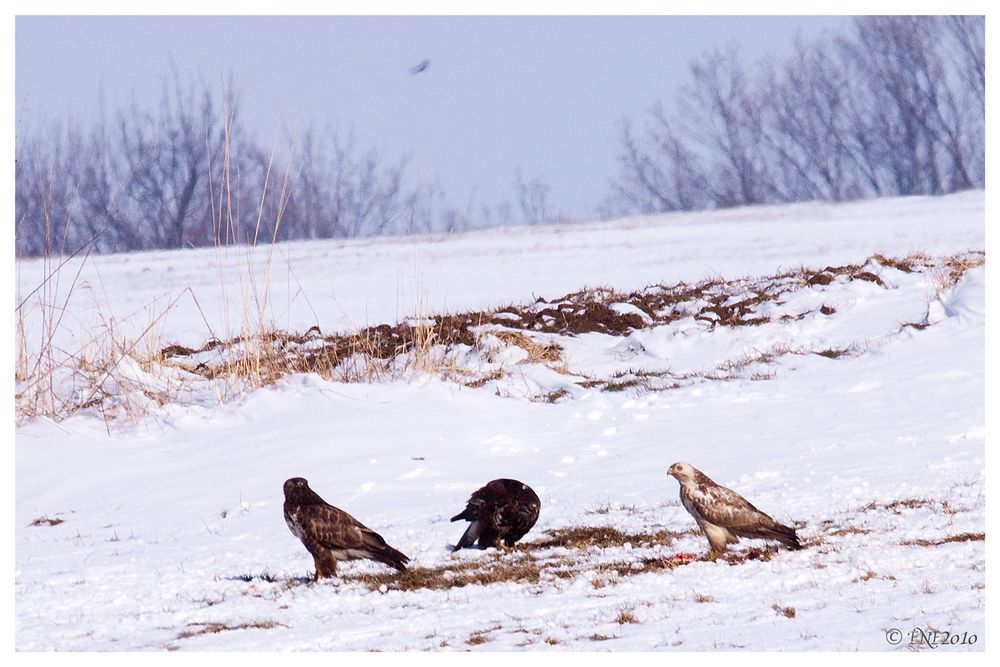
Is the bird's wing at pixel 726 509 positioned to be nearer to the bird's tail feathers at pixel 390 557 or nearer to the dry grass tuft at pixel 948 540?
the dry grass tuft at pixel 948 540

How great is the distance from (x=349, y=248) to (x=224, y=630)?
60.4 ft

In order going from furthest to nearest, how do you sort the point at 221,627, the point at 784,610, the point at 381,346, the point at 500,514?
the point at 381,346, the point at 500,514, the point at 221,627, the point at 784,610

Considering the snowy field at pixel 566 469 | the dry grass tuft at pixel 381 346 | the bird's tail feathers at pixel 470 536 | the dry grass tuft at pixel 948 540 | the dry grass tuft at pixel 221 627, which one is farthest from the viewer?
the dry grass tuft at pixel 381 346

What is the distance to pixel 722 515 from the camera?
5379 millimetres

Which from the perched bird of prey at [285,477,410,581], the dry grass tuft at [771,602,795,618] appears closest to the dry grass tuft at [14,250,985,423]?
the perched bird of prey at [285,477,410,581]

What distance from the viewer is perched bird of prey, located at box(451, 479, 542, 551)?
6.01m

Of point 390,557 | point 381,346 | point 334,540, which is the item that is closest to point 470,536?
point 390,557

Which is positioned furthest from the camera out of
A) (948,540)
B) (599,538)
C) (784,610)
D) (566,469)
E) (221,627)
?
(566,469)

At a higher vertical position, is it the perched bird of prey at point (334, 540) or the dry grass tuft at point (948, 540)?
the perched bird of prey at point (334, 540)

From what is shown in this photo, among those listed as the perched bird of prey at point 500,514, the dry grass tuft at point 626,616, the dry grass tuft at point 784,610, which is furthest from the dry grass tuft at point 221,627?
the dry grass tuft at point 784,610

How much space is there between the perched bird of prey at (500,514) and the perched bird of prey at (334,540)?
661mm

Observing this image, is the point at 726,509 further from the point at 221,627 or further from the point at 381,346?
the point at 381,346

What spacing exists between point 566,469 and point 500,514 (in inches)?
119

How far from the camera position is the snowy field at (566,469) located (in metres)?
4.55
